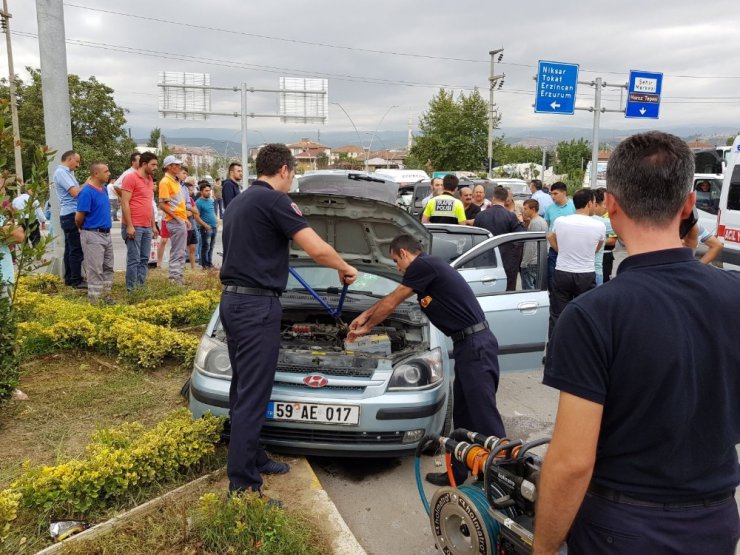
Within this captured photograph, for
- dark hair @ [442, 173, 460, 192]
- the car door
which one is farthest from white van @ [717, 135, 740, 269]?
the car door

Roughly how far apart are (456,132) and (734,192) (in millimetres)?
26367

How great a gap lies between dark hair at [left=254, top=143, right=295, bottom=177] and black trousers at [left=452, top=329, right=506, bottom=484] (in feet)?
5.10

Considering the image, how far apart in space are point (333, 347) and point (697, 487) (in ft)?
9.42

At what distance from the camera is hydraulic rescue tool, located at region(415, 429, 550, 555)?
197 cm

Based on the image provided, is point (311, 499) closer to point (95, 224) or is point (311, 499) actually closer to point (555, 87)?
point (95, 224)

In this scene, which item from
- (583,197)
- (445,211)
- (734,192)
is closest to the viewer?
(583,197)

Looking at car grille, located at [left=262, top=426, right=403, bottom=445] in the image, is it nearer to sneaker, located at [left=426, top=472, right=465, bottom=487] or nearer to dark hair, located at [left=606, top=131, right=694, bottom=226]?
sneaker, located at [left=426, top=472, right=465, bottom=487]

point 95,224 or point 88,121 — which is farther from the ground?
point 88,121

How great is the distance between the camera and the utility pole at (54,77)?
784 centimetres

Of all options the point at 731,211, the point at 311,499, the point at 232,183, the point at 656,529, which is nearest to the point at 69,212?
the point at 232,183

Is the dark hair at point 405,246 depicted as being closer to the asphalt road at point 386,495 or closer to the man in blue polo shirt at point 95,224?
the asphalt road at point 386,495

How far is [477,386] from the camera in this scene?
346cm

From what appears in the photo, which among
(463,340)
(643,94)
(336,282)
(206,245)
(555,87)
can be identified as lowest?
(206,245)

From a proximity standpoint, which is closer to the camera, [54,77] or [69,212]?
[69,212]
